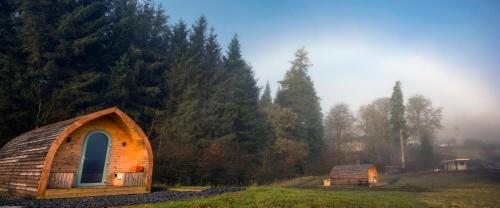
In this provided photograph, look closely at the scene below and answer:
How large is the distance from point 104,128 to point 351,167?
28603 mm

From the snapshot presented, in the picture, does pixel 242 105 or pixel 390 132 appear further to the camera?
pixel 390 132

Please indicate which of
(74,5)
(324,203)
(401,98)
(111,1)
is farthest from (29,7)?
(401,98)

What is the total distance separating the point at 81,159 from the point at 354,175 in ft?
94.5

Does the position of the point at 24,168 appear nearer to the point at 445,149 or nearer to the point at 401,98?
the point at 401,98

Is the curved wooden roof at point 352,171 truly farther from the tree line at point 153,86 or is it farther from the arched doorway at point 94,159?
the arched doorway at point 94,159

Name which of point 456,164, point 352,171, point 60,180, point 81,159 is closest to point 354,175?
point 352,171

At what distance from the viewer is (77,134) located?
15.5 m

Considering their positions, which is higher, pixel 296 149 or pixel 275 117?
pixel 275 117

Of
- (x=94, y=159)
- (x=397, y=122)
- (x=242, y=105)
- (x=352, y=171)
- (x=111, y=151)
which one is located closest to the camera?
(x=94, y=159)

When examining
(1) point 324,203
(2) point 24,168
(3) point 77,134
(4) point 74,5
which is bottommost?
(1) point 324,203

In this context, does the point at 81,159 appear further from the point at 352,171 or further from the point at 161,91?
the point at 352,171

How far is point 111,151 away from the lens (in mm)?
16672

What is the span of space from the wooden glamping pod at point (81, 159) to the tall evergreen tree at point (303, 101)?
39.3 m

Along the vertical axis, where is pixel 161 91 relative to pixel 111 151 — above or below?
above
